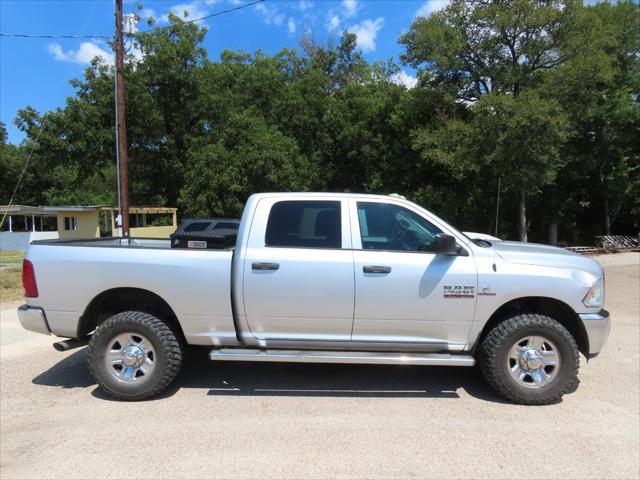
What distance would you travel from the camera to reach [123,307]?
4.81m

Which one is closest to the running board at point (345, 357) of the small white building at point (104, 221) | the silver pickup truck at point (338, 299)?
the silver pickup truck at point (338, 299)

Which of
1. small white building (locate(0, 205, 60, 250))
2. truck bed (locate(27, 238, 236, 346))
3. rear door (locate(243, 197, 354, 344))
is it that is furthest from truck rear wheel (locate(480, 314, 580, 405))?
small white building (locate(0, 205, 60, 250))

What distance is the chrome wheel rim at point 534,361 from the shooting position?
433cm

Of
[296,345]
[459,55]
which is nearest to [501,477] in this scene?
[296,345]

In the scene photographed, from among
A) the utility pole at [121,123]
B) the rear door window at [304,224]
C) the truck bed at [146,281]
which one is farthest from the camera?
the utility pole at [121,123]

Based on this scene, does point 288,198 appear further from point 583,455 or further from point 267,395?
point 583,455

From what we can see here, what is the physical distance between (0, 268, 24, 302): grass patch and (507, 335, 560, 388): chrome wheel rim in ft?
33.7

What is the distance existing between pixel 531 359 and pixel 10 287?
38.9 ft

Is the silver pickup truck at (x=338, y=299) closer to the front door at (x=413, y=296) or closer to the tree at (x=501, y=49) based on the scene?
the front door at (x=413, y=296)

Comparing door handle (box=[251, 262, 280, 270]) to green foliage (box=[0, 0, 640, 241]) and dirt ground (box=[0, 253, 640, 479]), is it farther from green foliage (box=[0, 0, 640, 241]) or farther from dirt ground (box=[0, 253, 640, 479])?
green foliage (box=[0, 0, 640, 241])

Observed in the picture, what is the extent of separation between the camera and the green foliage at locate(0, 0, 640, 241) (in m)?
17.3

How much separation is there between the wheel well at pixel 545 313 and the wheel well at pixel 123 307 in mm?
3026

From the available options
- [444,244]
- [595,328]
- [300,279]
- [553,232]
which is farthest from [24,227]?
[595,328]

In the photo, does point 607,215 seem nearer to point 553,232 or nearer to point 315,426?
point 553,232
